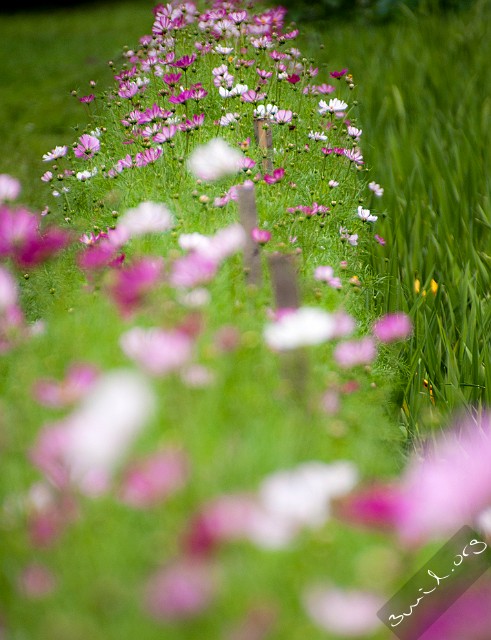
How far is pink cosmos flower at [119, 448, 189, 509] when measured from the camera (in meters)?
0.84

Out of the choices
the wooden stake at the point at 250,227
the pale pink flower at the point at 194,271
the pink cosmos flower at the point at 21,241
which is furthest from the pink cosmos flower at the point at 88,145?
the pale pink flower at the point at 194,271

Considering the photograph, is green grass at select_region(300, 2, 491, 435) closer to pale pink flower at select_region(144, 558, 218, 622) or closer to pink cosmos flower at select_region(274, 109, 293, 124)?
pink cosmos flower at select_region(274, 109, 293, 124)

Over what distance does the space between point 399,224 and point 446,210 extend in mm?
359

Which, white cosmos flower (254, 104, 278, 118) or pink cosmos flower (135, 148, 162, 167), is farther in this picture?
white cosmos flower (254, 104, 278, 118)

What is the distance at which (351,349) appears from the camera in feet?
4.51

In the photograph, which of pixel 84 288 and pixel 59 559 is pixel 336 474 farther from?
pixel 84 288

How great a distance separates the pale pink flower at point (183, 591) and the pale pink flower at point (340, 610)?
120mm

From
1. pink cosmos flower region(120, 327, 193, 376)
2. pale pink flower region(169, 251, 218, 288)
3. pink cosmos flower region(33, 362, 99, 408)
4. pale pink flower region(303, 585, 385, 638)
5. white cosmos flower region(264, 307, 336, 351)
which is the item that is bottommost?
pale pink flower region(303, 585, 385, 638)

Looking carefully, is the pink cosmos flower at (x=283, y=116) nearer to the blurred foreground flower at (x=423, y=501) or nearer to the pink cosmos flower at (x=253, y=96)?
the pink cosmos flower at (x=253, y=96)

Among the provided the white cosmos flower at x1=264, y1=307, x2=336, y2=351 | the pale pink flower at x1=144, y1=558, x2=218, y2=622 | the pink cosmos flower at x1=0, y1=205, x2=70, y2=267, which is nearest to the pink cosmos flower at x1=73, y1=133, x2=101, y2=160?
the pink cosmos flower at x1=0, y1=205, x2=70, y2=267

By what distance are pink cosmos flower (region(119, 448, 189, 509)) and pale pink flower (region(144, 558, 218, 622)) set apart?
0.28ft

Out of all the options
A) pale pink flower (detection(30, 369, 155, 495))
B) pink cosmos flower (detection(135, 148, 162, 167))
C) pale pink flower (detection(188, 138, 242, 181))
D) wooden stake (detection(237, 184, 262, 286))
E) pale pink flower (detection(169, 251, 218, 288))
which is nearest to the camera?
pale pink flower (detection(30, 369, 155, 495))

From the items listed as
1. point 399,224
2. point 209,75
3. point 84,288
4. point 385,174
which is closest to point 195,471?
point 84,288

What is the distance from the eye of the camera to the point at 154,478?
2.76 feet
